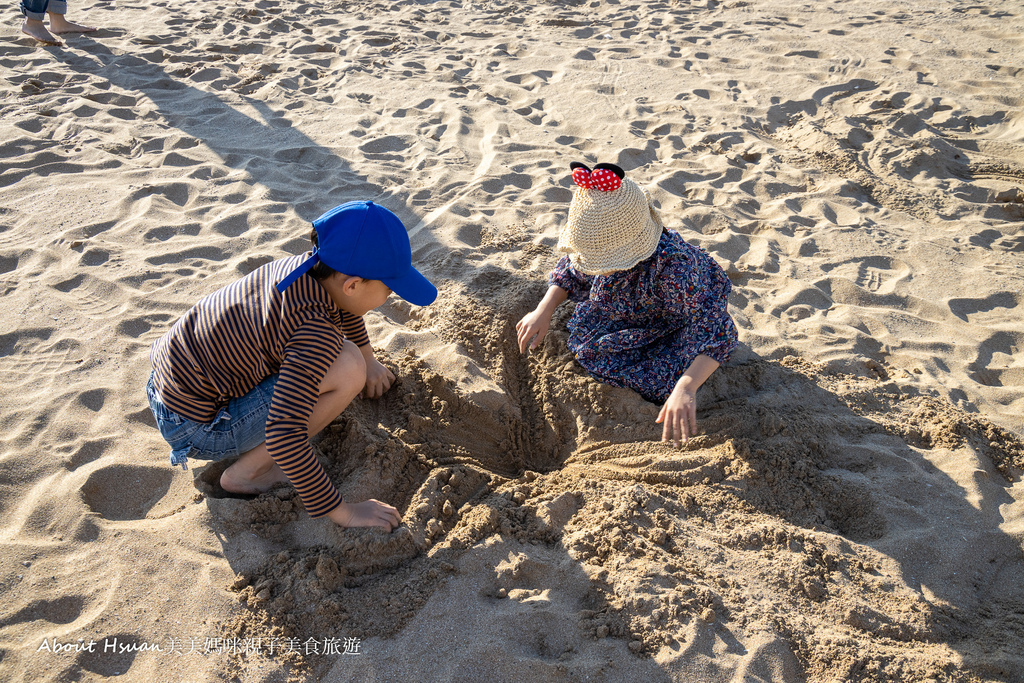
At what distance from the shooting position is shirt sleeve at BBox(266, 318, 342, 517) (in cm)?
171

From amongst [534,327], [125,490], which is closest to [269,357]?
[125,490]

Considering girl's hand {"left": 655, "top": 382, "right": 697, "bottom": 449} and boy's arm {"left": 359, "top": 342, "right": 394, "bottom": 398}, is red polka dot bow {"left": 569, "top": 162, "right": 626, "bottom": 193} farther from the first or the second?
boy's arm {"left": 359, "top": 342, "right": 394, "bottom": 398}

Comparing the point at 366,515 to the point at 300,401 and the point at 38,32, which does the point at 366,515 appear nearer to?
the point at 300,401

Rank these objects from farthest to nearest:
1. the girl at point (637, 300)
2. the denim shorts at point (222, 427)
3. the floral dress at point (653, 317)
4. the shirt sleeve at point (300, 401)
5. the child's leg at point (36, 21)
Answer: the child's leg at point (36, 21)
the floral dress at point (653, 317)
the girl at point (637, 300)
the denim shorts at point (222, 427)
the shirt sleeve at point (300, 401)

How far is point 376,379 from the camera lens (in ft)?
8.12

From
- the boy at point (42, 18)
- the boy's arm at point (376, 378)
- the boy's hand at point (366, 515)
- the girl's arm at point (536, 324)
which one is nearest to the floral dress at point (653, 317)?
the girl's arm at point (536, 324)

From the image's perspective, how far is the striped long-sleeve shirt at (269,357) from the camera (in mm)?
1725

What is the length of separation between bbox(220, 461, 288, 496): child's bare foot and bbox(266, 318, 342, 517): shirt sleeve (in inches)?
15.1

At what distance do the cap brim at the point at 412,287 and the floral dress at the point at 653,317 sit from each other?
83 cm

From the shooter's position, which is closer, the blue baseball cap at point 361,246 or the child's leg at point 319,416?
the blue baseball cap at point 361,246

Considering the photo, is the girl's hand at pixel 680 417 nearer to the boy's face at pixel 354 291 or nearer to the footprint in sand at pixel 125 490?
the boy's face at pixel 354 291

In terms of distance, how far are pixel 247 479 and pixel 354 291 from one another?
2.53 ft

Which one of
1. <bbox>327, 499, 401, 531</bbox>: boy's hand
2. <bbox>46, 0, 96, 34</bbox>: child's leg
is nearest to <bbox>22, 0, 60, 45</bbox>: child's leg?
<bbox>46, 0, 96, 34</bbox>: child's leg

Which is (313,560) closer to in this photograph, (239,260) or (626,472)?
(626,472)
